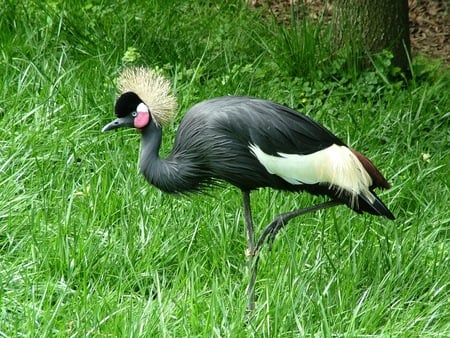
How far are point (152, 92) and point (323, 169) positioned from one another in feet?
2.77

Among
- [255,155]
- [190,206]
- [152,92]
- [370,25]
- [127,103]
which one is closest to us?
[255,155]

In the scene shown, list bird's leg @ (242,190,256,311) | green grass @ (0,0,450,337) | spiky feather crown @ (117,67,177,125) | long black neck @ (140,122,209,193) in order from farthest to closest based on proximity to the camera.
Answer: spiky feather crown @ (117,67,177,125) → long black neck @ (140,122,209,193) → bird's leg @ (242,190,256,311) → green grass @ (0,0,450,337)

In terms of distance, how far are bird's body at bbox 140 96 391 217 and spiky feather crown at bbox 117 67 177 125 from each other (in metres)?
0.10

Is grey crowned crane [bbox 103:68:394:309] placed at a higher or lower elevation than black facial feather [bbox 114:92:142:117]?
lower

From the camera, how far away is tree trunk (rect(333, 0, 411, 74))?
6.15 metres

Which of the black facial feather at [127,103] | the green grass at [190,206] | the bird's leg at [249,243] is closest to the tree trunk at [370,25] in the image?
the green grass at [190,206]

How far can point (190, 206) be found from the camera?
15.4 ft

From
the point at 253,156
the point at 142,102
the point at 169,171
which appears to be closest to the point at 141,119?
the point at 142,102

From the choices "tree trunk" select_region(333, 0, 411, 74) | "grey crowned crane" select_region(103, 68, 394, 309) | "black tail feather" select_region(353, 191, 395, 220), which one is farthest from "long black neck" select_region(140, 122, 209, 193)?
"tree trunk" select_region(333, 0, 411, 74)

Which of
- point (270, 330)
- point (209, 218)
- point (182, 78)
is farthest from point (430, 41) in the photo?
point (270, 330)

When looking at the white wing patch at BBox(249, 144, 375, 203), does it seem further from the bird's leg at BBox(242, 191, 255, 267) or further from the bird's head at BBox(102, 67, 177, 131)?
the bird's head at BBox(102, 67, 177, 131)

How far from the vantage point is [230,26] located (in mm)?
6926

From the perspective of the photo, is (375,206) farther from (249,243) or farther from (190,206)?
(190,206)

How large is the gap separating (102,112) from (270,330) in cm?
220
